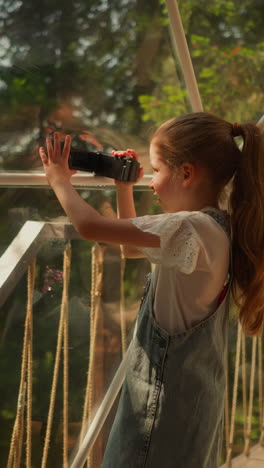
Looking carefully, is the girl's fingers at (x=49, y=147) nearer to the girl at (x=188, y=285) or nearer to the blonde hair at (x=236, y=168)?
the girl at (x=188, y=285)

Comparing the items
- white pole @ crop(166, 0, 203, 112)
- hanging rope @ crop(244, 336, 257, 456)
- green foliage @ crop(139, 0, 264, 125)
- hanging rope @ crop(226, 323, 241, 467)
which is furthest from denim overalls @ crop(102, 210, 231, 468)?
hanging rope @ crop(244, 336, 257, 456)

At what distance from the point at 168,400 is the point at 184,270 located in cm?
26

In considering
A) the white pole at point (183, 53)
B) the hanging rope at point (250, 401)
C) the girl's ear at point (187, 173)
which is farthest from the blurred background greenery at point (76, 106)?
the hanging rope at point (250, 401)

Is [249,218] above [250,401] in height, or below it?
above

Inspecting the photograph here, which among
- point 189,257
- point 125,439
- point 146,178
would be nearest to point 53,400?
point 125,439

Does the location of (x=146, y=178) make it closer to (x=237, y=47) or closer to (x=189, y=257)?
(x=189, y=257)

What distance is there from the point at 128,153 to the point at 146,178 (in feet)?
1.00

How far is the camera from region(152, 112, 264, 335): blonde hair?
1.28 meters

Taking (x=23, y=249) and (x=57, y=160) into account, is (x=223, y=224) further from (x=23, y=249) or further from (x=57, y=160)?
(x=23, y=249)

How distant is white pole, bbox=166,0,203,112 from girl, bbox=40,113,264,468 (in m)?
0.48

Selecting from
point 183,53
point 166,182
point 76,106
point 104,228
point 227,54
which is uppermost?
point 227,54

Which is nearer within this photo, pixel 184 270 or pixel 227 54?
pixel 184 270

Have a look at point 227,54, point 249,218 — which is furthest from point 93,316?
point 227,54

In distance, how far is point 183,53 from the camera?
5.75ft
